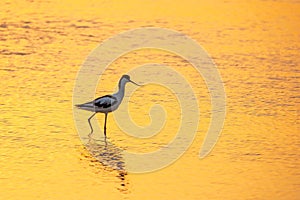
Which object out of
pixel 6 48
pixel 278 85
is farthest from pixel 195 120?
pixel 6 48

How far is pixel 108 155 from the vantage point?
1085cm

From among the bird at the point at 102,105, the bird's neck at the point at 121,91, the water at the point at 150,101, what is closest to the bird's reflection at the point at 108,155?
the water at the point at 150,101

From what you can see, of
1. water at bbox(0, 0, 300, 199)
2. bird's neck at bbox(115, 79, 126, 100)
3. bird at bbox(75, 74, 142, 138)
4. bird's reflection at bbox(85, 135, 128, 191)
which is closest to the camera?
water at bbox(0, 0, 300, 199)

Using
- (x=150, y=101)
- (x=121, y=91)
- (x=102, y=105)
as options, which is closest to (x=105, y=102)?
(x=102, y=105)

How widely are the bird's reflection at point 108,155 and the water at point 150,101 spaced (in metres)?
0.03

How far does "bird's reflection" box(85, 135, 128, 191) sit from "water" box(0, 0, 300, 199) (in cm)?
3

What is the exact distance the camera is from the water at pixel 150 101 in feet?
31.9

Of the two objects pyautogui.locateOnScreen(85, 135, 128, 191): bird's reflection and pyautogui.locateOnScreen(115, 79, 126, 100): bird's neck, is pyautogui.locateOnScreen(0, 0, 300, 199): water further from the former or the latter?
pyautogui.locateOnScreen(115, 79, 126, 100): bird's neck

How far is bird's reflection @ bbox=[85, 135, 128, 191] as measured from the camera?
33.7 feet

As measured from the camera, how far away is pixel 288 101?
44.6 feet

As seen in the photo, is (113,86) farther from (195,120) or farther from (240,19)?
(240,19)

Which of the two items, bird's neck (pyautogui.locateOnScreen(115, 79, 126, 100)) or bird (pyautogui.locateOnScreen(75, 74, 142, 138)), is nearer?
bird (pyautogui.locateOnScreen(75, 74, 142, 138))

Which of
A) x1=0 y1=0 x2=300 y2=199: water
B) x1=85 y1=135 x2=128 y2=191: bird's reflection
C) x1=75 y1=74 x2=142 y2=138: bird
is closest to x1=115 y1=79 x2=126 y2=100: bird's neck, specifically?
x1=75 y1=74 x2=142 y2=138: bird

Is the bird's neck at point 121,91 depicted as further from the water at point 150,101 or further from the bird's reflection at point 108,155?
the bird's reflection at point 108,155
